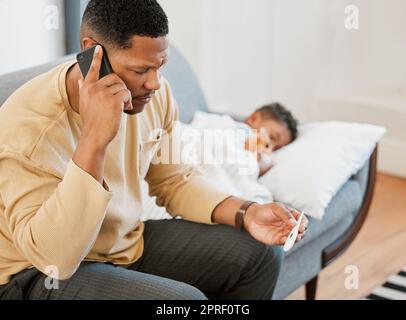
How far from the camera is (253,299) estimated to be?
1.52 metres

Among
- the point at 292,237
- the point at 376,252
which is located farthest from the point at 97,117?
the point at 376,252

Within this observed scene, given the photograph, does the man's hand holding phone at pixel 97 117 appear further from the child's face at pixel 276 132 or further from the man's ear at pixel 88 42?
the child's face at pixel 276 132

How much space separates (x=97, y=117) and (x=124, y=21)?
7.0 inches

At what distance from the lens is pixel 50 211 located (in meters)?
1.18

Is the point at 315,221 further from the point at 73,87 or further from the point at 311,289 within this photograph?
the point at 73,87

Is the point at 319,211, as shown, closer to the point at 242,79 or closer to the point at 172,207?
the point at 172,207

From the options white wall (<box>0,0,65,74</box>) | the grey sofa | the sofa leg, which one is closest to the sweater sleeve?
the grey sofa

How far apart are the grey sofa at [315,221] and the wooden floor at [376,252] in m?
0.20

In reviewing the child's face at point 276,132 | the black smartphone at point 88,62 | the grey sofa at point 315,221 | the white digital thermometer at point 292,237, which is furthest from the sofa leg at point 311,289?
the black smartphone at point 88,62

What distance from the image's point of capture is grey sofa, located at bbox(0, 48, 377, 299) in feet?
6.23

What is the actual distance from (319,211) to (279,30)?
5.38ft

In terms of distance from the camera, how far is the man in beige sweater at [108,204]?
1.20m

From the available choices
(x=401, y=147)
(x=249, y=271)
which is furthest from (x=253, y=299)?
(x=401, y=147)

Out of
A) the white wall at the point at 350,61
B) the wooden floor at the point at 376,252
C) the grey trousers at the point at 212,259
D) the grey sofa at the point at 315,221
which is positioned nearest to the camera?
the grey trousers at the point at 212,259
